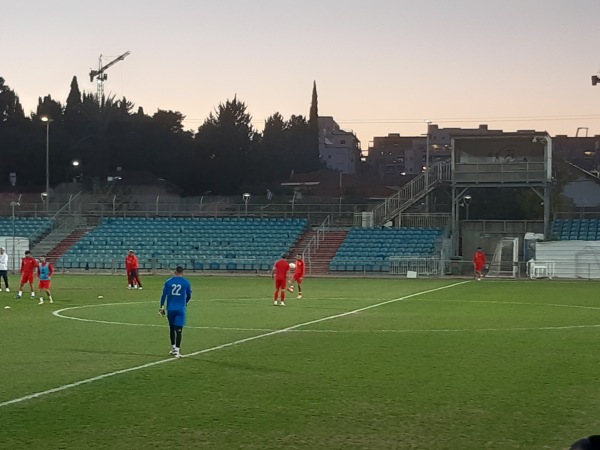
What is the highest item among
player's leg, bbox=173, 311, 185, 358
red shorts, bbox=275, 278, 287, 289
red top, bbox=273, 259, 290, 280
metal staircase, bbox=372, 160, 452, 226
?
metal staircase, bbox=372, 160, 452, 226

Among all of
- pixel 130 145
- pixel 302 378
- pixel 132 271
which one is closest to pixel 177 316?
pixel 302 378

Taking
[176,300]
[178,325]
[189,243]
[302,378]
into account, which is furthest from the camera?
[189,243]

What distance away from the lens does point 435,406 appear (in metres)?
11.5

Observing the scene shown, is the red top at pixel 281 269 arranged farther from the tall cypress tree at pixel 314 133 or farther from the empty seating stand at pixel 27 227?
the tall cypress tree at pixel 314 133

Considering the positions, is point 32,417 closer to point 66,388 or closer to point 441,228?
point 66,388

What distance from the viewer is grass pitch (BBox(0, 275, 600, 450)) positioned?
9914 mm

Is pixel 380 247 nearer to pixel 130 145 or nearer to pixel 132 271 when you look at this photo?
pixel 132 271

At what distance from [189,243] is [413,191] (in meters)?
15.4

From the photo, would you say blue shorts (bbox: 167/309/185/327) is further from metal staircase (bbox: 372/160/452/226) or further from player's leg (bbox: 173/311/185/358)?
metal staircase (bbox: 372/160/452/226)

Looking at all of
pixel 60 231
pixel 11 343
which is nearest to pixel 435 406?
pixel 11 343

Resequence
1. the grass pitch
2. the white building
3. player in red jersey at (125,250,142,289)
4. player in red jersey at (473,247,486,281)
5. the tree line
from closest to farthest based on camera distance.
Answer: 1. the grass pitch
2. player in red jersey at (125,250,142,289)
3. player in red jersey at (473,247,486,281)
4. the tree line
5. the white building

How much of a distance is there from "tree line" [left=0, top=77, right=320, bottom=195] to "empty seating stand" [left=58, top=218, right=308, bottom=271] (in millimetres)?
30928

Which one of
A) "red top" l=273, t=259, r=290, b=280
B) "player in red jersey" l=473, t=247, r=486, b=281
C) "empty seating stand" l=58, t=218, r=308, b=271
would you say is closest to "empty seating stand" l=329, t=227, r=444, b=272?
"empty seating stand" l=58, t=218, r=308, b=271

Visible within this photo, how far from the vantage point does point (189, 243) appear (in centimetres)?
5941
